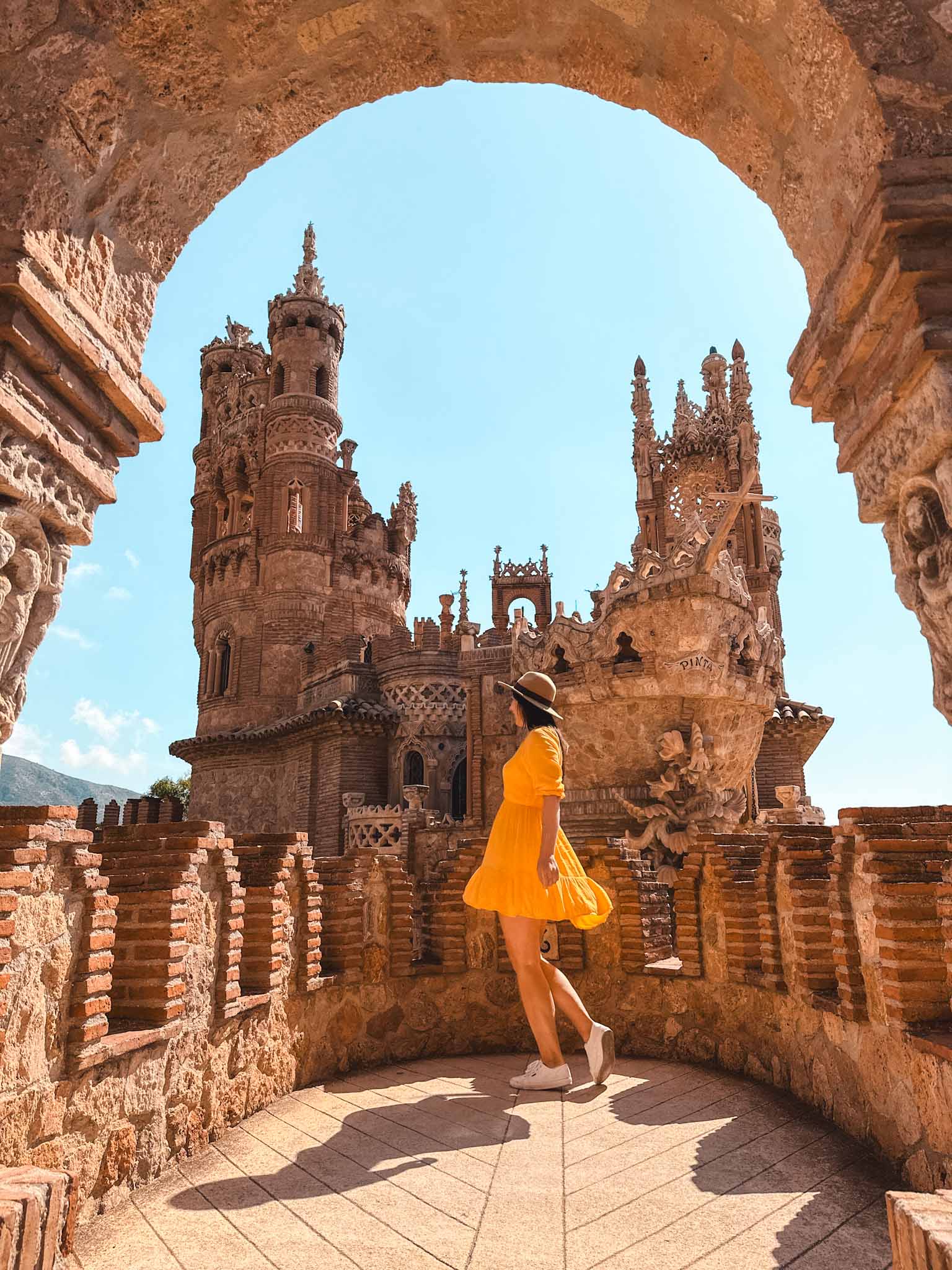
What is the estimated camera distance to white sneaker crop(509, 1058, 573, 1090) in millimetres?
4172

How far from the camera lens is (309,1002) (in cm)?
480

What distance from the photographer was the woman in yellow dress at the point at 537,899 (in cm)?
412

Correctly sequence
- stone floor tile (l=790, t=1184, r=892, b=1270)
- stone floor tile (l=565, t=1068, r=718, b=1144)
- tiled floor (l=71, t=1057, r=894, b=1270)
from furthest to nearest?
stone floor tile (l=565, t=1068, r=718, b=1144), tiled floor (l=71, t=1057, r=894, b=1270), stone floor tile (l=790, t=1184, r=892, b=1270)

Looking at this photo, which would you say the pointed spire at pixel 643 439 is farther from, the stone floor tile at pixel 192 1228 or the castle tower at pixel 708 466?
the stone floor tile at pixel 192 1228

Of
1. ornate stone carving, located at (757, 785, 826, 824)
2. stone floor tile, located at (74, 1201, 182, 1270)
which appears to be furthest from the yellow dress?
ornate stone carving, located at (757, 785, 826, 824)

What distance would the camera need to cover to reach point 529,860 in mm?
4227

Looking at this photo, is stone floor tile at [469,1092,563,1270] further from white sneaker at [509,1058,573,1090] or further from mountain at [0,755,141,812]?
mountain at [0,755,141,812]

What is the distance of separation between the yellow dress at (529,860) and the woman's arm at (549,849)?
0.37 ft

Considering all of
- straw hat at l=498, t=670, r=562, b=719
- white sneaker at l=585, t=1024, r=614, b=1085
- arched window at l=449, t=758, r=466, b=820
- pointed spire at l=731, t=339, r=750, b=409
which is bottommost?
white sneaker at l=585, t=1024, r=614, b=1085

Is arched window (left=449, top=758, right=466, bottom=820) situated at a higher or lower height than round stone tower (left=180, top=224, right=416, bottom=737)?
lower

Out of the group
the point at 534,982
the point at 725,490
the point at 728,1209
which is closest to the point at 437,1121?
the point at 534,982

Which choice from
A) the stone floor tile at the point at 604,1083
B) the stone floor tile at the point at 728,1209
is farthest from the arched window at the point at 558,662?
the stone floor tile at the point at 728,1209

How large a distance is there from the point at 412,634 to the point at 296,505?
7.36 metres

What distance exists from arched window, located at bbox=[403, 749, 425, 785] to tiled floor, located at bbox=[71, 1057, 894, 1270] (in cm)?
1943
